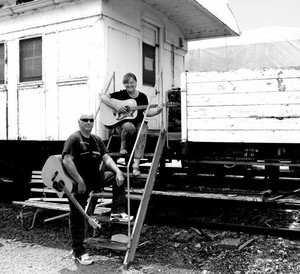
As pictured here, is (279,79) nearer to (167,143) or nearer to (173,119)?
(167,143)

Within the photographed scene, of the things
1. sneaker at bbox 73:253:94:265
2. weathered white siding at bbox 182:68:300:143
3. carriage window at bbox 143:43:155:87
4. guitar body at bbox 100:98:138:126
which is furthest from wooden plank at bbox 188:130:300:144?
carriage window at bbox 143:43:155:87

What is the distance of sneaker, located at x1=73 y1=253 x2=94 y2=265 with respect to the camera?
17.2 ft

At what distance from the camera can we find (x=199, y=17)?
28.0 feet

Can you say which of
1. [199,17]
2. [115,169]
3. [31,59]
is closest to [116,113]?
[115,169]

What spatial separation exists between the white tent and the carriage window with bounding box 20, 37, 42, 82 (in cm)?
1098

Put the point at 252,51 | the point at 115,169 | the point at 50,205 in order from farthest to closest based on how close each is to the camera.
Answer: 1. the point at 252,51
2. the point at 50,205
3. the point at 115,169

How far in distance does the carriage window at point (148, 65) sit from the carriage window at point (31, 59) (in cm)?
196

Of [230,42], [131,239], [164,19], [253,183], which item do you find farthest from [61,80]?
[230,42]

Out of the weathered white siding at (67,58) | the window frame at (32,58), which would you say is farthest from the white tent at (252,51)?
the window frame at (32,58)

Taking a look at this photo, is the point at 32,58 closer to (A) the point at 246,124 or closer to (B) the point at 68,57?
(B) the point at 68,57

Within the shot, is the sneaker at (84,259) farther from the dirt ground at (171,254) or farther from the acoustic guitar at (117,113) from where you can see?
the acoustic guitar at (117,113)

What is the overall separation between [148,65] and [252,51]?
35.6ft

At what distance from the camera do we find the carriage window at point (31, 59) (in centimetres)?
765

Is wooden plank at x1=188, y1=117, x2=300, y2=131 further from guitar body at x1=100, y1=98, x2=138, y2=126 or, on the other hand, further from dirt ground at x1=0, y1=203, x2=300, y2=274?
dirt ground at x1=0, y1=203, x2=300, y2=274
